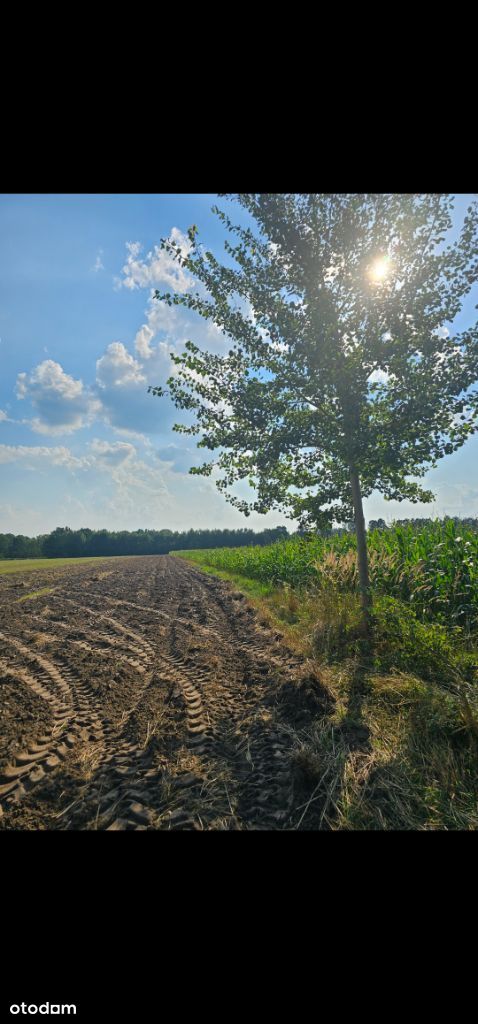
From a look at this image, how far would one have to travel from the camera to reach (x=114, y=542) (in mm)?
102750

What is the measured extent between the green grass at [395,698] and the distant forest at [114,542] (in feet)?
204

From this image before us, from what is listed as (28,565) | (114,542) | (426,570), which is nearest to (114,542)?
(114,542)

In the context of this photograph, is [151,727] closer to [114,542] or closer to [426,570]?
[426,570]

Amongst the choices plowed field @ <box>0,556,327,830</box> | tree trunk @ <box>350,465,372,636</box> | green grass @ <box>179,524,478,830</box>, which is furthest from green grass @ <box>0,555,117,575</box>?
tree trunk @ <box>350,465,372,636</box>

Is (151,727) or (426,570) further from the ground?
(426,570)
